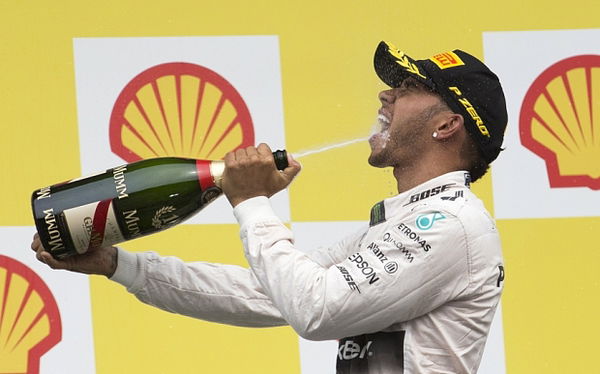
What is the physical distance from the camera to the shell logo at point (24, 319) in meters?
2.97

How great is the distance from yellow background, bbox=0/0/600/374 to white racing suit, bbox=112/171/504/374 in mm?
706

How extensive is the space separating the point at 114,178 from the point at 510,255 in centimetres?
124

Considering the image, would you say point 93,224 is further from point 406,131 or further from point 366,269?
point 406,131

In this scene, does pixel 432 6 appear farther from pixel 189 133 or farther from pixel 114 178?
pixel 114 178

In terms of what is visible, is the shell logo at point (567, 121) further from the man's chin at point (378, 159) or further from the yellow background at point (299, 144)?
the man's chin at point (378, 159)

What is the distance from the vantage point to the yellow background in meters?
3.05

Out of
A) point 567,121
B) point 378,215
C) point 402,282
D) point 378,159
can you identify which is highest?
point 567,121

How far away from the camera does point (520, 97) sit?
342 cm

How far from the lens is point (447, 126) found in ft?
A: 8.39

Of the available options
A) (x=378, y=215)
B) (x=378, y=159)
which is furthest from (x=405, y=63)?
(x=378, y=215)

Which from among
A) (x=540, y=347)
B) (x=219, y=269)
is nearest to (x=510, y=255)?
(x=540, y=347)

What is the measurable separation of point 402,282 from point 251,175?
1.06 feet

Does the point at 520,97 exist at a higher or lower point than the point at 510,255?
higher

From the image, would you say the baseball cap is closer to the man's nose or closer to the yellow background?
the man's nose
